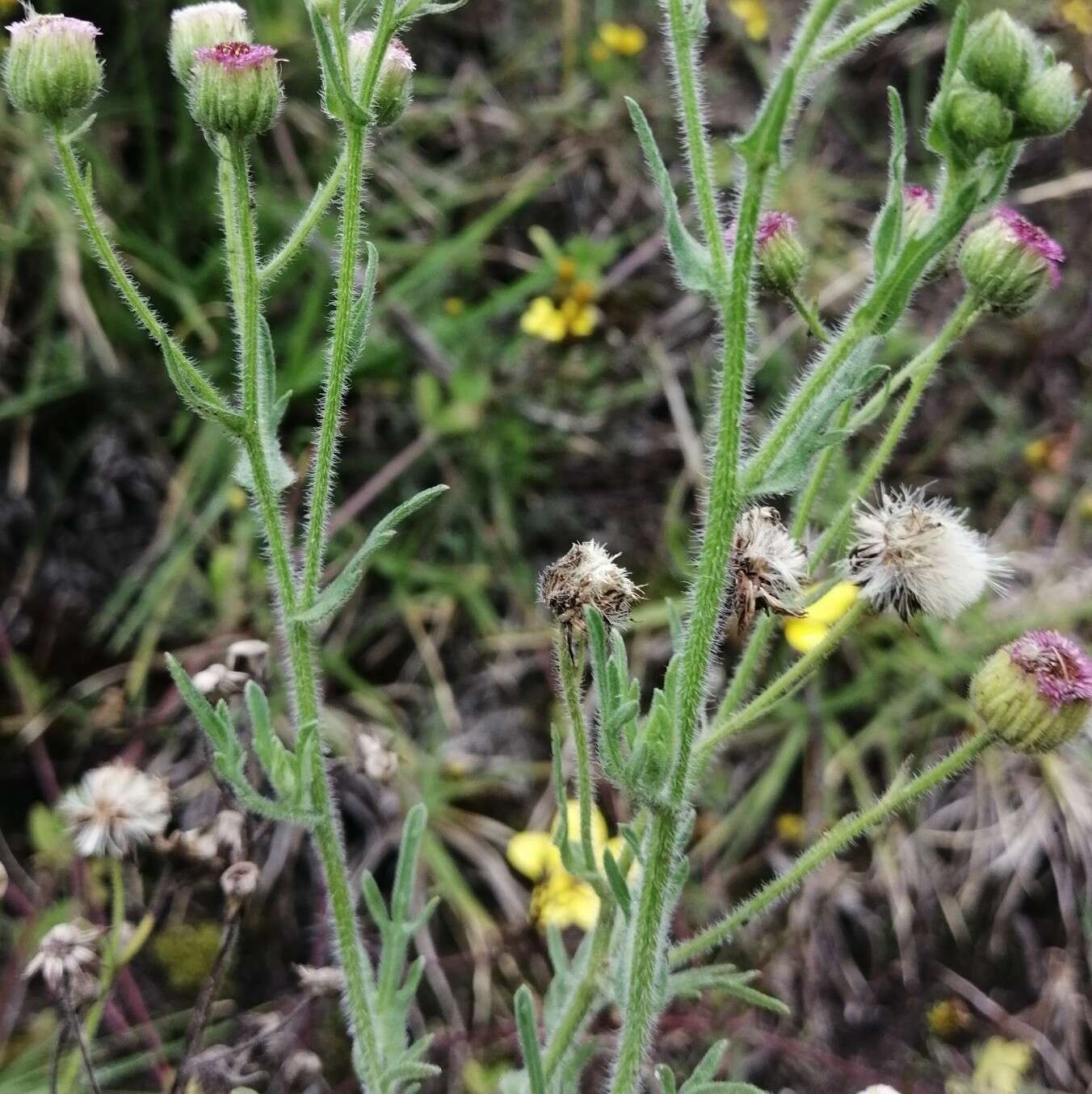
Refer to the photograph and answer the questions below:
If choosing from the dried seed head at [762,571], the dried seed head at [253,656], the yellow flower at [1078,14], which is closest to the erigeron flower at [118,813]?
the dried seed head at [253,656]

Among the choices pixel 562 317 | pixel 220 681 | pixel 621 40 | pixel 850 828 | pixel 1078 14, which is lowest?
pixel 562 317

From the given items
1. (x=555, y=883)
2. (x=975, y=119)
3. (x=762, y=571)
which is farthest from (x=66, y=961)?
(x=975, y=119)

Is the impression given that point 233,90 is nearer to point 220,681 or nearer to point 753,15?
point 220,681

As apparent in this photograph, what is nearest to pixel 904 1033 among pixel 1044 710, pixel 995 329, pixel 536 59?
pixel 1044 710

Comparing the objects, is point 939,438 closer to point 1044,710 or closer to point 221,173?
point 1044,710

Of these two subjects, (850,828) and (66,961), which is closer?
(850,828)

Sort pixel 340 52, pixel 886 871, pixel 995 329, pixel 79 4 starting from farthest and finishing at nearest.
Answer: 1. pixel 995 329
2. pixel 79 4
3. pixel 886 871
4. pixel 340 52
